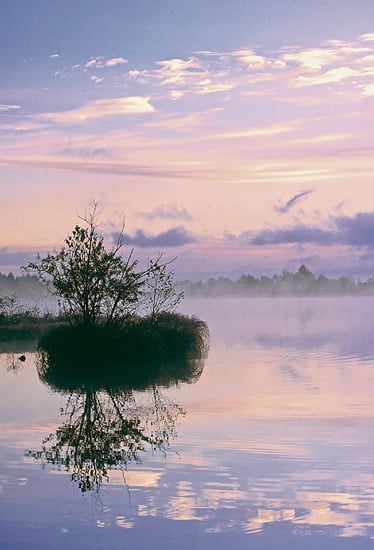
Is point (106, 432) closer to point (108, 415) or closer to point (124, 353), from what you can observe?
point (108, 415)

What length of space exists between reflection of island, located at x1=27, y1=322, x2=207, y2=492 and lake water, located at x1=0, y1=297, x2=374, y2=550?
0.38 feet

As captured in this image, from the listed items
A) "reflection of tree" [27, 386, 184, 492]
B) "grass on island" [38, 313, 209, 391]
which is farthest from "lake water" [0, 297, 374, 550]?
"grass on island" [38, 313, 209, 391]

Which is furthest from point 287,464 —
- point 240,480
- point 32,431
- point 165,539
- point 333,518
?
point 32,431

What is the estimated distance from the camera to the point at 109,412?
2247 cm

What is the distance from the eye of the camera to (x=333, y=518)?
11.9 m

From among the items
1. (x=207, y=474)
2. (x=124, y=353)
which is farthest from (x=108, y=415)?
(x=124, y=353)

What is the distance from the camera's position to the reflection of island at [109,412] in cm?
1620

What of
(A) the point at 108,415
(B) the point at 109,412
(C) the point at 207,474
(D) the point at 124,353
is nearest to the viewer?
(C) the point at 207,474

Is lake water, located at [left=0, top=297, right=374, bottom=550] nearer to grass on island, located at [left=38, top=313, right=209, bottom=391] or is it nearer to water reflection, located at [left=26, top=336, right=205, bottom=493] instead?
water reflection, located at [left=26, top=336, right=205, bottom=493]

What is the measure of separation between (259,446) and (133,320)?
19.0 metres

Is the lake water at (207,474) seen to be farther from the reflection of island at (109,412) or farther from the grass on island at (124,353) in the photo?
the grass on island at (124,353)

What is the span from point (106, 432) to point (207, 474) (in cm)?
519

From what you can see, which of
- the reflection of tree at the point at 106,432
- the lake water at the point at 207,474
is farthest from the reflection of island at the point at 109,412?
the lake water at the point at 207,474

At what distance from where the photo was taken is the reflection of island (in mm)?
16203
